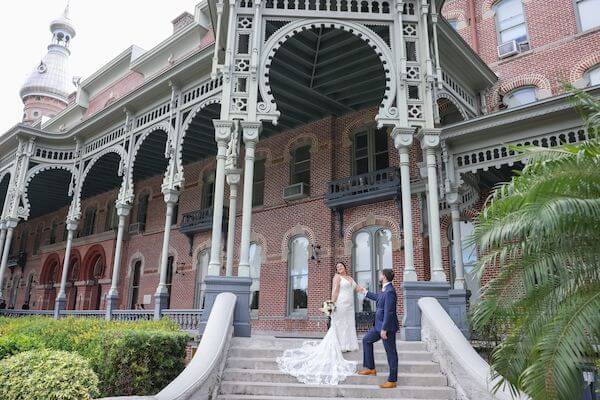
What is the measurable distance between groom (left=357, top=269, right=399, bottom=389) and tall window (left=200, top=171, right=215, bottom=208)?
45.7 ft

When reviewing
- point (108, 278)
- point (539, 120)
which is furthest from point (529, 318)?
point (108, 278)

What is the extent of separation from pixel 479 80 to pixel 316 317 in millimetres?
9443

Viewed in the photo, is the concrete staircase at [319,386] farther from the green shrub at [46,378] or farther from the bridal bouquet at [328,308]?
the green shrub at [46,378]

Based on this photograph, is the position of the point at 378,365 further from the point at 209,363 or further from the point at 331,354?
the point at 209,363

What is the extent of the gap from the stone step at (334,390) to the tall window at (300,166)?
33.9 ft

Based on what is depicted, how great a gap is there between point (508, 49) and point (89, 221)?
23.6 metres

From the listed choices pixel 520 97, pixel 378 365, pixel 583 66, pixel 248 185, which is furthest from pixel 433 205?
pixel 583 66

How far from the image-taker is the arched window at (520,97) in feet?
50.8

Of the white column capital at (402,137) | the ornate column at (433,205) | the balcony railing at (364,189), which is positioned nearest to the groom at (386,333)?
the ornate column at (433,205)

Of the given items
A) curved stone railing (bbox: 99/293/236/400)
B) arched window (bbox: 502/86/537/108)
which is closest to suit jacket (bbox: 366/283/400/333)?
curved stone railing (bbox: 99/293/236/400)

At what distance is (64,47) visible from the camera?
51000 millimetres

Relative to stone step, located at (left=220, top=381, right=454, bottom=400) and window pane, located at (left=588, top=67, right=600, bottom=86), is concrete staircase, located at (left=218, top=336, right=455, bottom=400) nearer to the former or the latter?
stone step, located at (left=220, top=381, right=454, bottom=400)

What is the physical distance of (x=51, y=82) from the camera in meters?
47.4

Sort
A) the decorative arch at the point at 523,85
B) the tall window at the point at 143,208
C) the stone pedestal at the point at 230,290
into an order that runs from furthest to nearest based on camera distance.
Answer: the tall window at the point at 143,208, the decorative arch at the point at 523,85, the stone pedestal at the point at 230,290
